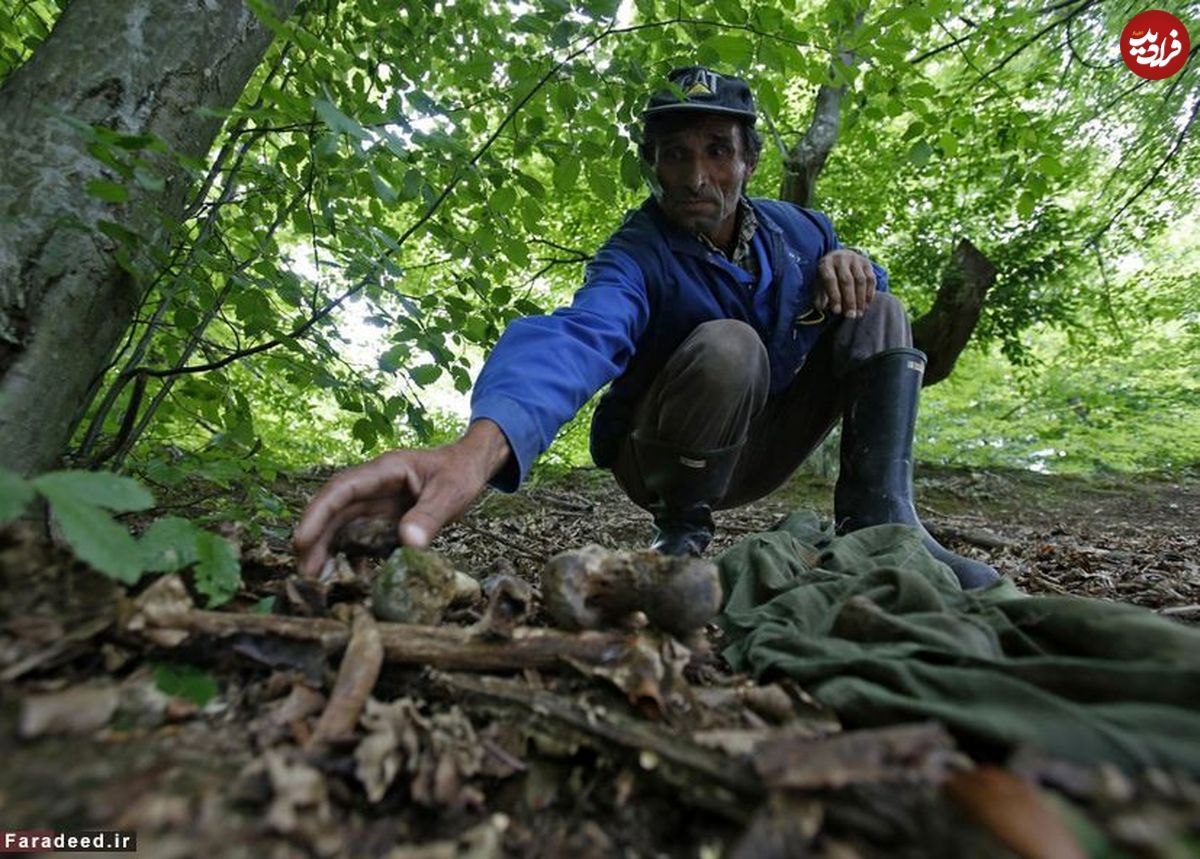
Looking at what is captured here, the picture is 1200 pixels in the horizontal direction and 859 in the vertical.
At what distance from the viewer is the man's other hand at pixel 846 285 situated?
9.61 feet

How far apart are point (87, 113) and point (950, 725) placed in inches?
96.7

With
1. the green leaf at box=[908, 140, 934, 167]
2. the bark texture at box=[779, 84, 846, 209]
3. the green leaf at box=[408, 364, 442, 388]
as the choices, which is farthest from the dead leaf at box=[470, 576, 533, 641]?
the bark texture at box=[779, 84, 846, 209]

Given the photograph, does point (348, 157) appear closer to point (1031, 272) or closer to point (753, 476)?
point (753, 476)

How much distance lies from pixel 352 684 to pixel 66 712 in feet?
1.22

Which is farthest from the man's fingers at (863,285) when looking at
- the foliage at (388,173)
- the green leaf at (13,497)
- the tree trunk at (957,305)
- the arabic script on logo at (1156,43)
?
the arabic script on logo at (1156,43)

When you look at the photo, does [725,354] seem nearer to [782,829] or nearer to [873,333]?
[873,333]

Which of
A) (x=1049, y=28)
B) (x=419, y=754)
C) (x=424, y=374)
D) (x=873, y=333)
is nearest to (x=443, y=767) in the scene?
(x=419, y=754)

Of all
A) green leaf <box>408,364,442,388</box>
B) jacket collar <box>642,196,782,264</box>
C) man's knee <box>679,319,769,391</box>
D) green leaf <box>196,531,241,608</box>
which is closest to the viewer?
green leaf <box>196,531,241,608</box>

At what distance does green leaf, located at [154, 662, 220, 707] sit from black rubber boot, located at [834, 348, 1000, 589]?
7.57 feet

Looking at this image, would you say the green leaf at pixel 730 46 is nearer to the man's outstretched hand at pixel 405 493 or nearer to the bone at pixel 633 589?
the man's outstretched hand at pixel 405 493

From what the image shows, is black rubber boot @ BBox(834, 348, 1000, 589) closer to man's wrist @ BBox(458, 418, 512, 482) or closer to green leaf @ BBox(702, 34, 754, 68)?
green leaf @ BBox(702, 34, 754, 68)

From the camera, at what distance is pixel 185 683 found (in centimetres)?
101

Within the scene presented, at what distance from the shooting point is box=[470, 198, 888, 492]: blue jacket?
2.14 m

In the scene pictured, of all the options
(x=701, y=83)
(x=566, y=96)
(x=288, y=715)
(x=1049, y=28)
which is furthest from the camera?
(x=1049, y=28)
